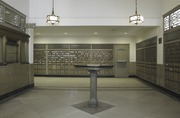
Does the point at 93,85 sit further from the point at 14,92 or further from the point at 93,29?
the point at 93,29

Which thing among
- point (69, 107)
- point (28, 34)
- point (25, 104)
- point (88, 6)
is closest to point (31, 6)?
point (28, 34)

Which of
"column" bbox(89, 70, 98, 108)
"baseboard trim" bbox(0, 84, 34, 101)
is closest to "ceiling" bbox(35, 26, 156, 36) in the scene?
"baseboard trim" bbox(0, 84, 34, 101)

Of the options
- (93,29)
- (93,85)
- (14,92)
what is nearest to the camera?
(93,85)

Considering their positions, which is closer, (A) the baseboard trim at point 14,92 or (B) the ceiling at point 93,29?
(A) the baseboard trim at point 14,92

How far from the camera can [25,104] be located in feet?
13.1

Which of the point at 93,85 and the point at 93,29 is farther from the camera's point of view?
the point at 93,29

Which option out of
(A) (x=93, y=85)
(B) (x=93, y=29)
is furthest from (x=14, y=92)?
(B) (x=93, y=29)

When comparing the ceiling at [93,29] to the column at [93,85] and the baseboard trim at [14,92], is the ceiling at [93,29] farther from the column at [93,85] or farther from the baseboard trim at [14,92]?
the column at [93,85]

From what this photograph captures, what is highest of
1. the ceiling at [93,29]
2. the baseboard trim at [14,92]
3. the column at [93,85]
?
the ceiling at [93,29]

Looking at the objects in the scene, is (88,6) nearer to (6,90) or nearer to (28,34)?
(28,34)

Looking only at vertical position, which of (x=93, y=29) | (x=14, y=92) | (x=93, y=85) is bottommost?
(x=14, y=92)

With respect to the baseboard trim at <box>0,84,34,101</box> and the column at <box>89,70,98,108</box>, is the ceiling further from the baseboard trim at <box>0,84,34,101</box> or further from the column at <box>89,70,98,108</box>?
the column at <box>89,70,98,108</box>

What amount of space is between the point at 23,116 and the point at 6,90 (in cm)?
181

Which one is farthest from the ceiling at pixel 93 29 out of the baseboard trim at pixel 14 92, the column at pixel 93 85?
the column at pixel 93 85
